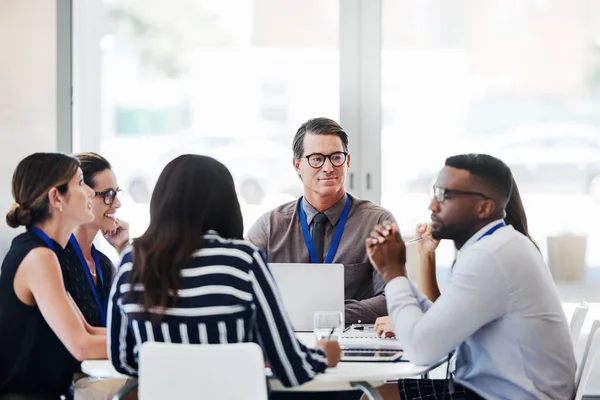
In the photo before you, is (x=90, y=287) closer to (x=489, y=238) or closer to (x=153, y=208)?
(x=153, y=208)

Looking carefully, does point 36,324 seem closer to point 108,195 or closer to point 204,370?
point 204,370

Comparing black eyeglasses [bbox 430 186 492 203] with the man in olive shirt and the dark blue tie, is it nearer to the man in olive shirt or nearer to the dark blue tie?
the man in olive shirt

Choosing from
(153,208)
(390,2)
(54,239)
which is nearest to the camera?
(153,208)

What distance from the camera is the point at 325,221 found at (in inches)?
150

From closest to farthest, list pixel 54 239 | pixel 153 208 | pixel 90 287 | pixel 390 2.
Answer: pixel 153 208 < pixel 54 239 < pixel 90 287 < pixel 390 2

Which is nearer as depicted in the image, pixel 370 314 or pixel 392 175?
pixel 370 314

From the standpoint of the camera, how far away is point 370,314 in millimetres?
3441

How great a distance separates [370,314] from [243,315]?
3.73 ft

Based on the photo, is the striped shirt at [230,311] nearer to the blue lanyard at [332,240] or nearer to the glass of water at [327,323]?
the glass of water at [327,323]

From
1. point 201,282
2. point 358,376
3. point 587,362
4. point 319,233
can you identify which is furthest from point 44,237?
point 587,362

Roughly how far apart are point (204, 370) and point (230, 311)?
194 millimetres

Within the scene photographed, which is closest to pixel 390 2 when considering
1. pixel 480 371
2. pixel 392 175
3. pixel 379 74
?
pixel 379 74

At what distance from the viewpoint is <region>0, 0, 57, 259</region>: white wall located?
5.52m

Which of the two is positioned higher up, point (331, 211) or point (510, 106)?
point (510, 106)
